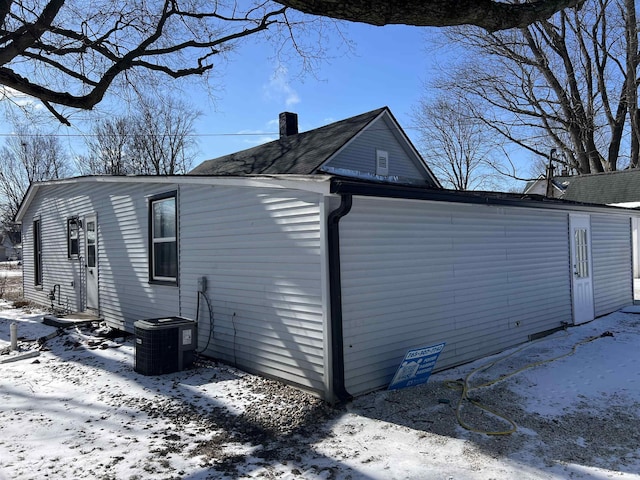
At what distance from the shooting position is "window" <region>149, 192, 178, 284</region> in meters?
7.60

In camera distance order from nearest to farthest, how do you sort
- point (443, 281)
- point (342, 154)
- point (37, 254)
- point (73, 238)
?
point (443, 281) < point (73, 238) < point (342, 154) < point (37, 254)

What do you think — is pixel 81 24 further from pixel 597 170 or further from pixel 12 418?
pixel 597 170

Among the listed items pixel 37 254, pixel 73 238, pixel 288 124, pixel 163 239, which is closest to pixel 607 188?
pixel 288 124

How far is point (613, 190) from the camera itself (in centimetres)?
1966

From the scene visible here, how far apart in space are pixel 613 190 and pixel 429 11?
19.3 m

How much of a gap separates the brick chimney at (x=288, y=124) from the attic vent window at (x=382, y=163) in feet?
11.3

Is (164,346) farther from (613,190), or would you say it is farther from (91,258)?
(613,190)

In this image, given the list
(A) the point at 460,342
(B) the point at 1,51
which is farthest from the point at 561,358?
(B) the point at 1,51

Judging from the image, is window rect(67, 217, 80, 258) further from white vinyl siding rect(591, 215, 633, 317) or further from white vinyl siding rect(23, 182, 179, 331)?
white vinyl siding rect(591, 215, 633, 317)

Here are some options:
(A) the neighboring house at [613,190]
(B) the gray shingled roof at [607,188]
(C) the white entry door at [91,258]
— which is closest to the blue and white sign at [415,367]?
(C) the white entry door at [91,258]

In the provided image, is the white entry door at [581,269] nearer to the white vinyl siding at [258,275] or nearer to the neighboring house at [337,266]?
the neighboring house at [337,266]

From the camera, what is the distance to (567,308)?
28.0 ft

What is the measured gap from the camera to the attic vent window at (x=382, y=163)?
13.4m

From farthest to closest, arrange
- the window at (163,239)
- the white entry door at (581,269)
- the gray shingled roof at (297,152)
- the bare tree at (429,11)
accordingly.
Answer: the gray shingled roof at (297,152) → the white entry door at (581,269) → the window at (163,239) → the bare tree at (429,11)
